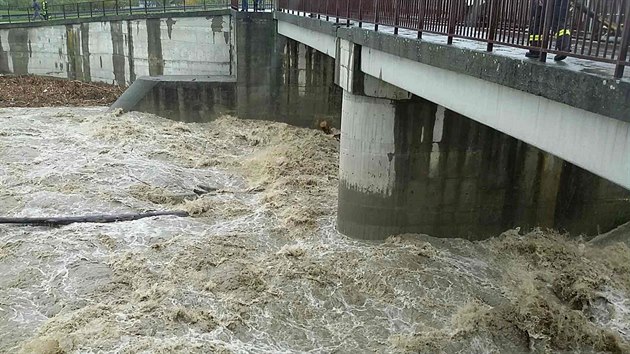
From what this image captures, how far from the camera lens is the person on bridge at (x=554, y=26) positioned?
6066mm

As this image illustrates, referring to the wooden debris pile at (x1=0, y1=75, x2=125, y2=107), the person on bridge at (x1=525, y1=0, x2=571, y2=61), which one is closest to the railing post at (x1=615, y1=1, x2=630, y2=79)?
the person on bridge at (x1=525, y1=0, x2=571, y2=61)

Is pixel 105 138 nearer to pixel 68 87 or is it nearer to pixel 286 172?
pixel 286 172

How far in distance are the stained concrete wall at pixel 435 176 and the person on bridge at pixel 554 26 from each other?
5.96m

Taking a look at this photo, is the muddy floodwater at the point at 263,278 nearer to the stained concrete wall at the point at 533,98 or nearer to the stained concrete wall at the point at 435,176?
the stained concrete wall at the point at 435,176

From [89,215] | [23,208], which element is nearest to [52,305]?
[89,215]

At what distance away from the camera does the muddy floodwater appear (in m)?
9.33

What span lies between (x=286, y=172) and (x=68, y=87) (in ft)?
53.7

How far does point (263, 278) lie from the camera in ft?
36.2

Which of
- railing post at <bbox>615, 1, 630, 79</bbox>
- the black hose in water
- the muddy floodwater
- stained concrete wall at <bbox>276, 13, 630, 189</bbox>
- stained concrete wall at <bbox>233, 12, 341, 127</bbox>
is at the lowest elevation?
the muddy floodwater

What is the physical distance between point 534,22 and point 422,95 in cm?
335

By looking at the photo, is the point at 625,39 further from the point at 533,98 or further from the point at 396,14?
the point at 396,14

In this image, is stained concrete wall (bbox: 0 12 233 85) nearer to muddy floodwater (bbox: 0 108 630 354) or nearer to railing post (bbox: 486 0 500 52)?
muddy floodwater (bbox: 0 108 630 354)

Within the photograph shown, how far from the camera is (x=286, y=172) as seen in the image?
58.3 ft

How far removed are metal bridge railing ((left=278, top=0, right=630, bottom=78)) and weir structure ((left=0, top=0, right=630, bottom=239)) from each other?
28 mm
